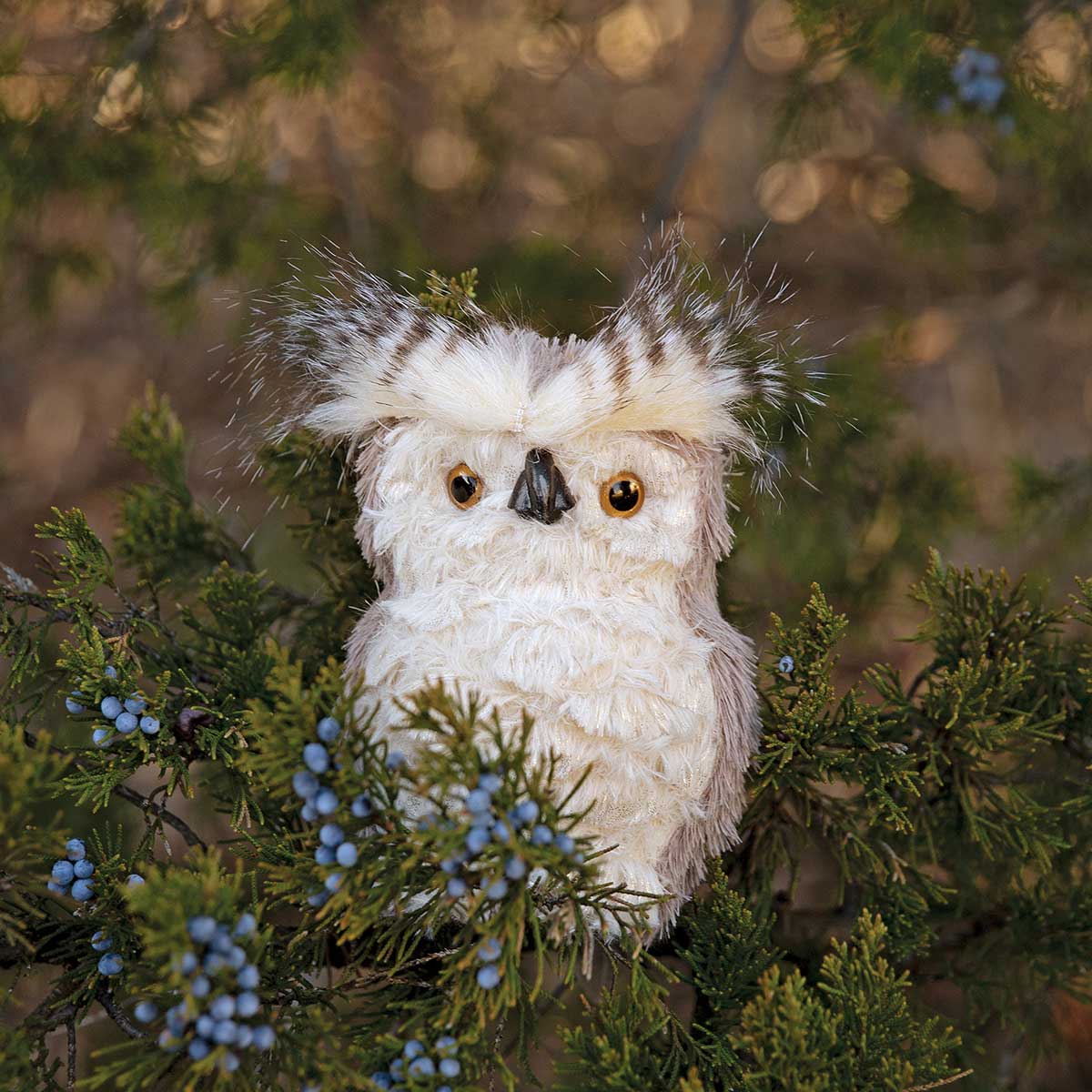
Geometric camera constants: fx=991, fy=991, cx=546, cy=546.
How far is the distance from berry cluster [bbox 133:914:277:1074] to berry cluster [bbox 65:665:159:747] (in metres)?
0.14

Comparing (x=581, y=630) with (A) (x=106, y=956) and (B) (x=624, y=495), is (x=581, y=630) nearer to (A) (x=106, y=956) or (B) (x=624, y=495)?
(B) (x=624, y=495)

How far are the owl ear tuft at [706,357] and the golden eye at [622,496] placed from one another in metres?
0.05

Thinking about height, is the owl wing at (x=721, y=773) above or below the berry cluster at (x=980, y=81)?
below

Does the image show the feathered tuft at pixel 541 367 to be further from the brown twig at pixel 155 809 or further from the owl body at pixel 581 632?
the brown twig at pixel 155 809

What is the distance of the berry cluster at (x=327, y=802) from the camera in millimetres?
434

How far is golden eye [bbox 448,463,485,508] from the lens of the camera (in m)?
0.58

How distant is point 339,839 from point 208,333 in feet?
4.52

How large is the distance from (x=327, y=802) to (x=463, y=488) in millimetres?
214

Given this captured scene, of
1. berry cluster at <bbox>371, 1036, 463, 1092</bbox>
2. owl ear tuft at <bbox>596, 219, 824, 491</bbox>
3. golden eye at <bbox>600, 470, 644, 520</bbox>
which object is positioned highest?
owl ear tuft at <bbox>596, 219, 824, 491</bbox>

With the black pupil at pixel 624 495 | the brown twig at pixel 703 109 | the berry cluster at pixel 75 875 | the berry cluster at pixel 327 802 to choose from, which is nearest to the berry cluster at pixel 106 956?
the berry cluster at pixel 75 875

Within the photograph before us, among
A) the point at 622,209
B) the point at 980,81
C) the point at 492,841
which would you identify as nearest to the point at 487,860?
the point at 492,841

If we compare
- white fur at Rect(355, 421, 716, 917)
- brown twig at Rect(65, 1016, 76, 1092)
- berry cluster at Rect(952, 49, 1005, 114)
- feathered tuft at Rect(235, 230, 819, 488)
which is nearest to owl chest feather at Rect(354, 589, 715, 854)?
white fur at Rect(355, 421, 716, 917)

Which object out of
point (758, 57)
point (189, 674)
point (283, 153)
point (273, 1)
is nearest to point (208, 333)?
point (283, 153)

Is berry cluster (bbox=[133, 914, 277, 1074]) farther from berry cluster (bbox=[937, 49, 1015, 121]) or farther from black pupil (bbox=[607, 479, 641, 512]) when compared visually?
berry cluster (bbox=[937, 49, 1015, 121])
